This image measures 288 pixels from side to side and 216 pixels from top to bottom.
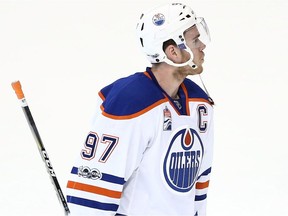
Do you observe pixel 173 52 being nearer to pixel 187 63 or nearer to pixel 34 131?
pixel 187 63

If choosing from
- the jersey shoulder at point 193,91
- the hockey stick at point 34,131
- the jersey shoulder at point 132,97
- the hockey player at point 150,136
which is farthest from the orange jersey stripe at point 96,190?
the jersey shoulder at point 193,91

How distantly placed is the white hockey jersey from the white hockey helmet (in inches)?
3.3

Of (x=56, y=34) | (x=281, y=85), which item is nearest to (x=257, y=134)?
(x=281, y=85)

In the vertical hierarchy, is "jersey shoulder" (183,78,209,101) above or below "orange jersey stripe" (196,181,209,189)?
above

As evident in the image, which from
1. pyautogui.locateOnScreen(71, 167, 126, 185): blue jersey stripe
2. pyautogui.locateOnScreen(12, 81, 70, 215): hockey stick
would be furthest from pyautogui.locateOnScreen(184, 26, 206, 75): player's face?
pyautogui.locateOnScreen(12, 81, 70, 215): hockey stick

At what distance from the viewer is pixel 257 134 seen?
175 inches

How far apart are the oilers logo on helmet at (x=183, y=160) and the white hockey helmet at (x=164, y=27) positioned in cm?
25

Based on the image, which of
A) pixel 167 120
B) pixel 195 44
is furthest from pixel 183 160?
pixel 195 44

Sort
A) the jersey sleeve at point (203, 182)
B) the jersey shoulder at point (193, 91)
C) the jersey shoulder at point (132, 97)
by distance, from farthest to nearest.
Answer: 1. the jersey sleeve at point (203, 182)
2. the jersey shoulder at point (193, 91)
3. the jersey shoulder at point (132, 97)

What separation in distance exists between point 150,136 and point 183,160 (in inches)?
6.9

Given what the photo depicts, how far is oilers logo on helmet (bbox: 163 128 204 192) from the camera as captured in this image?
2.35 meters

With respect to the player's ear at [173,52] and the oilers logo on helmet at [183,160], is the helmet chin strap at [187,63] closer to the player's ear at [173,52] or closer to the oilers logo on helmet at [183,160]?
the player's ear at [173,52]

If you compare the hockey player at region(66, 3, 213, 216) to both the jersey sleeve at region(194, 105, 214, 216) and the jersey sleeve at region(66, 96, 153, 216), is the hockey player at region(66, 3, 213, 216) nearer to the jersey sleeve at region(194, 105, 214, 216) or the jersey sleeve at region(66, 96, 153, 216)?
the jersey sleeve at region(66, 96, 153, 216)

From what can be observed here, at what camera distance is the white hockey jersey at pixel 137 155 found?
2.26 metres
